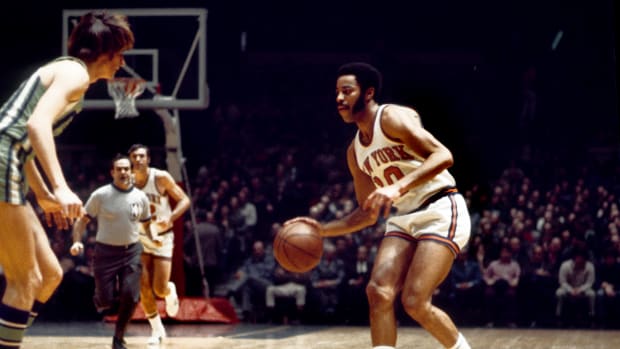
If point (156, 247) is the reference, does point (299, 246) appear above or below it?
above

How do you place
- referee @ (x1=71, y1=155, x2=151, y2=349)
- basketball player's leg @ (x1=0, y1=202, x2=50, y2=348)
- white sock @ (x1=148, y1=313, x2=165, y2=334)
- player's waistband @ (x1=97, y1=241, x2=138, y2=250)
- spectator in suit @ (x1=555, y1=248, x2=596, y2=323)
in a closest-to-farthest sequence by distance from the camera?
1. basketball player's leg @ (x1=0, y1=202, x2=50, y2=348)
2. referee @ (x1=71, y1=155, x2=151, y2=349)
3. player's waistband @ (x1=97, y1=241, x2=138, y2=250)
4. white sock @ (x1=148, y1=313, x2=165, y2=334)
5. spectator in suit @ (x1=555, y1=248, x2=596, y2=323)

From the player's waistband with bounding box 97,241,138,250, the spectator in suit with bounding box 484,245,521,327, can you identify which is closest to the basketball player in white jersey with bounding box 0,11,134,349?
the player's waistband with bounding box 97,241,138,250

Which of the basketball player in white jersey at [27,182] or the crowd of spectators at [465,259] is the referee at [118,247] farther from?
the crowd of spectators at [465,259]

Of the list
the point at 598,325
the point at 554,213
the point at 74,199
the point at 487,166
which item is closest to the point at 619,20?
the point at 554,213

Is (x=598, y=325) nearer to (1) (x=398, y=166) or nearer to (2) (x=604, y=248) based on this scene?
(2) (x=604, y=248)

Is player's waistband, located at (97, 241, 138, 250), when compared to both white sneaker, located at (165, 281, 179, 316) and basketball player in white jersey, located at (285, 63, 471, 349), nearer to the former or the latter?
white sneaker, located at (165, 281, 179, 316)

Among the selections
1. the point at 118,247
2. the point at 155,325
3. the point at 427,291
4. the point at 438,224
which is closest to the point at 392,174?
the point at 438,224

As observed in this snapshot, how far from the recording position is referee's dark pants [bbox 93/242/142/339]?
813 cm

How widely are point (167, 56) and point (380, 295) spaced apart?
8.16 m

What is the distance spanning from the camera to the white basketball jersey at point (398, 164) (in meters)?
5.27

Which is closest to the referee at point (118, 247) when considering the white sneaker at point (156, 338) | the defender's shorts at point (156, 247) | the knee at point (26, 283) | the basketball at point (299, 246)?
the white sneaker at point (156, 338)

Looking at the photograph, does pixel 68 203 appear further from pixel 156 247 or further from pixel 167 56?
pixel 167 56

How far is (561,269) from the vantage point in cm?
1234

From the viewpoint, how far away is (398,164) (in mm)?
5301
